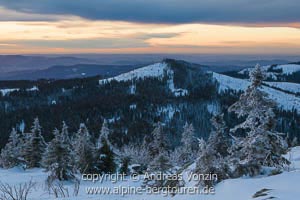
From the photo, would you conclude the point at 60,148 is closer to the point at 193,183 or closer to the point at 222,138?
the point at 222,138

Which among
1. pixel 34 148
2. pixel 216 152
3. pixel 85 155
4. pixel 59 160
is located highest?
pixel 216 152

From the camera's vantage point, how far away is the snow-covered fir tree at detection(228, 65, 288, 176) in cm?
1432

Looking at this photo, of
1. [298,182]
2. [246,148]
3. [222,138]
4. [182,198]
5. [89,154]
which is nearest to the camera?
[298,182]

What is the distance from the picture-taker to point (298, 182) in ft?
35.5

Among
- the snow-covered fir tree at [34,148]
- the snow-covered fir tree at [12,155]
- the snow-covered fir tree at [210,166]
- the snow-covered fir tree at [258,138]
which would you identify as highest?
the snow-covered fir tree at [258,138]

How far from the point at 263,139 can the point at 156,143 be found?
4073cm

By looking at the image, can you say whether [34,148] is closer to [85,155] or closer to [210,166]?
[85,155]

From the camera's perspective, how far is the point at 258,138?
1442cm

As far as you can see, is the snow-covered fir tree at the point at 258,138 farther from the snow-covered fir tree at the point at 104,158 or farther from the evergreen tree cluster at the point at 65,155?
the snow-covered fir tree at the point at 104,158

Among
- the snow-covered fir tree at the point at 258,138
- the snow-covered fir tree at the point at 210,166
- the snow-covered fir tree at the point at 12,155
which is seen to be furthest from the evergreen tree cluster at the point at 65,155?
the snow-covered fir tree at the point at 258,138

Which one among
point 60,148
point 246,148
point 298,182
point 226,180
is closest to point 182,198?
point 226,180

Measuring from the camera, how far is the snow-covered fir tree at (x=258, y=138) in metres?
14.3

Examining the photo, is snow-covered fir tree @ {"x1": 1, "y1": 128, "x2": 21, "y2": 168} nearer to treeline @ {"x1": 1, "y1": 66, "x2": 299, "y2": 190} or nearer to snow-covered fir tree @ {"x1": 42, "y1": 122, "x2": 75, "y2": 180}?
treeline @ {"x1": 1, "y1": 66, "x2": 299, "y2": 190}

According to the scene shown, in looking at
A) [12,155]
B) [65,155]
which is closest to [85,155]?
[65,155]
